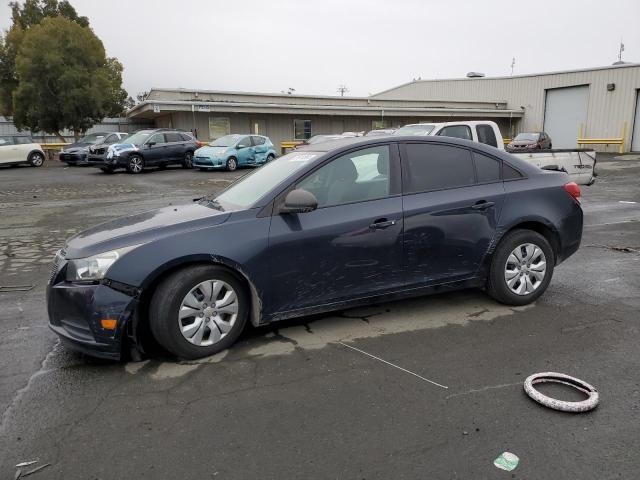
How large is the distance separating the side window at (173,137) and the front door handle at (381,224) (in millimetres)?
19369

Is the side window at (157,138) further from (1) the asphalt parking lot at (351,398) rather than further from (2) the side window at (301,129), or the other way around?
(1) the asphalt parking lot at (351,398)

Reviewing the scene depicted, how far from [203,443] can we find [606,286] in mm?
4596

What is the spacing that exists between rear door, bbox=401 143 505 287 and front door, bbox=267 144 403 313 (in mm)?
143

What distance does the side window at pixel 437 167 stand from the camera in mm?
4457

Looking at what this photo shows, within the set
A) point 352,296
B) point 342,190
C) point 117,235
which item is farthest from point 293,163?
point 117,235

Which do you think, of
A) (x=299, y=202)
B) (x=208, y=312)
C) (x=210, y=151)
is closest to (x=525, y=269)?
(x=299, y=202)

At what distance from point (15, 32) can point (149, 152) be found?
75.9 ft

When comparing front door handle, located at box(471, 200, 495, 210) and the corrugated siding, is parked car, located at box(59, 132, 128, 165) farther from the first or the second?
front door handle, located at box(471, 200, 495, 210)

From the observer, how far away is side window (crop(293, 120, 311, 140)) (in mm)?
32375

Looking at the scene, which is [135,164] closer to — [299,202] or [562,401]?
[299,202]

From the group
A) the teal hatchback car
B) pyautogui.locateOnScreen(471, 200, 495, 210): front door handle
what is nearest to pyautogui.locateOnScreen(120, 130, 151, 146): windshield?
the teal hatchback car

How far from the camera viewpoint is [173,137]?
870 inches

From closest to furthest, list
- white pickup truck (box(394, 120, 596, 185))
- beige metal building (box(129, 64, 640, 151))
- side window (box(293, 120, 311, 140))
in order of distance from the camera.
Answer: white pickup truck (box(394, 120, 596, 185)) → beige metal building (box(129, 64, 640, 151)) → side window (box(293, 120, 311, 140))

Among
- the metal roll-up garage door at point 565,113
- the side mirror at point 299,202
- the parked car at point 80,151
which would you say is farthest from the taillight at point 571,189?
the metal roll-up garage door at point 565,113
